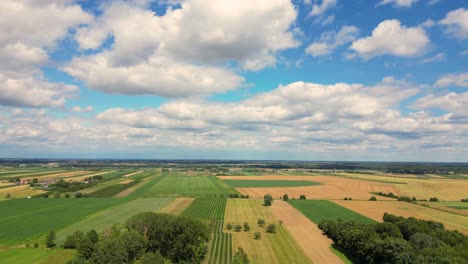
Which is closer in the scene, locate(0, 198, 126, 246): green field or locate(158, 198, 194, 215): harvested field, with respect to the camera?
locate(0, 198, 126, 246): green field

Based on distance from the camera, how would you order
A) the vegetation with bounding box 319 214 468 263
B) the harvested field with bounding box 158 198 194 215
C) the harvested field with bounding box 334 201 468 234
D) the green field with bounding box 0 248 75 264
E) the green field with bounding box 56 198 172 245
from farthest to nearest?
the harvested field with bounding box 158 198 194 215 < the harvested field with bounding box 334 201 468 234 < the green field with bounding box 56 198 172 245 < the green field with bounding box 0 248 75 264 < the vegetation with bounding box 319 214 468 263

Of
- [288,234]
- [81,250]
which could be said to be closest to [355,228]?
[288,234]

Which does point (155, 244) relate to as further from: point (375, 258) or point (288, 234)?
point (375, 258)

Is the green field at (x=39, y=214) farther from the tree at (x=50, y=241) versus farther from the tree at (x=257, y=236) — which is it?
the tree at (x=257, y=236)

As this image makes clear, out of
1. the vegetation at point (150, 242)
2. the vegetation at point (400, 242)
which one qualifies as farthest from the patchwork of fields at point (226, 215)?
the vegetation at point (150, 242)

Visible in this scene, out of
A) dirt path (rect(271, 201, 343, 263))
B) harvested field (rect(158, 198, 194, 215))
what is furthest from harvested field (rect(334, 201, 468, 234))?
harvested field (rect(158, 198, 194, 215))

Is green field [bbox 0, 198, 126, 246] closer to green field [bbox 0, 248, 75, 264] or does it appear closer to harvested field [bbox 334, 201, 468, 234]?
green field [bbox 0, 248, 75, 264]
